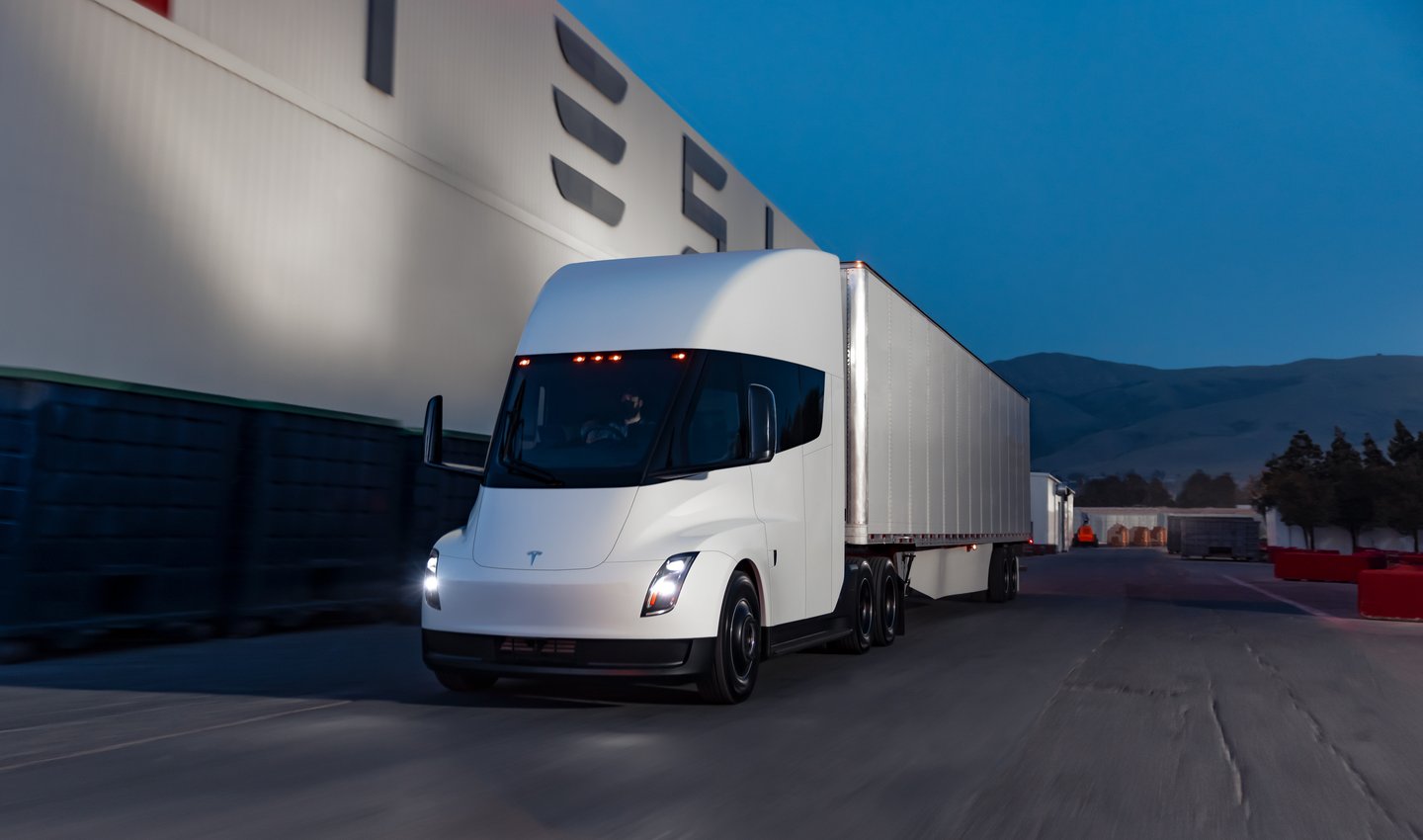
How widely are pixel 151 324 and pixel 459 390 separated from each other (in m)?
9.16

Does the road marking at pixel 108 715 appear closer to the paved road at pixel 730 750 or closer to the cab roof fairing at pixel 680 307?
the paved road at pixel 730 750

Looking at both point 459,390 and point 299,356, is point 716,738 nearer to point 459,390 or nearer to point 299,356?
point 299,356

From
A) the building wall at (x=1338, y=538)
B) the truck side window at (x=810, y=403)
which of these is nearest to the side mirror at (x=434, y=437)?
the truck side window at (x=810, y=403)

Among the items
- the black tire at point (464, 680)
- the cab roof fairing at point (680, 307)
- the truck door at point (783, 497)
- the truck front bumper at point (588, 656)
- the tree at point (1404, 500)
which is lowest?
the black tire at point (464, 680)

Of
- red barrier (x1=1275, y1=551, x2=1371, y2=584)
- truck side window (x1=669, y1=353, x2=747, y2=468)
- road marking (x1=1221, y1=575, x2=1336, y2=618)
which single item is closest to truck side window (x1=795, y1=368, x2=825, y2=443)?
truck side window (x1=669, y1=353, x2=747, y2=468)

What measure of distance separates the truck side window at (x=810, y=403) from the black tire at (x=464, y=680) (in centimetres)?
322

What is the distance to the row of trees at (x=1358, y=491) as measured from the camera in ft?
222

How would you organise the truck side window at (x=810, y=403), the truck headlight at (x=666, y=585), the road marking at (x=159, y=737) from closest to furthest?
1. the road marking at (x=159, y=737)
2. the truck headlight at (x=666, y=585)
3. the truck side window at (x=810, y=403)

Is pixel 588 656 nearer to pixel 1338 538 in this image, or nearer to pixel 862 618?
pixel 862 618

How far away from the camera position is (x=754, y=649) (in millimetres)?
9016

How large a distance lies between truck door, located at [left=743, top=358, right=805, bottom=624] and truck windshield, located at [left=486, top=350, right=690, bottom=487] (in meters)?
0.88

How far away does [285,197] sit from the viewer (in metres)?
20.7

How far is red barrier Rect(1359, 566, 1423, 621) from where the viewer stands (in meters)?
19.7

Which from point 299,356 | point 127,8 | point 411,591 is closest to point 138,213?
point 127,8
